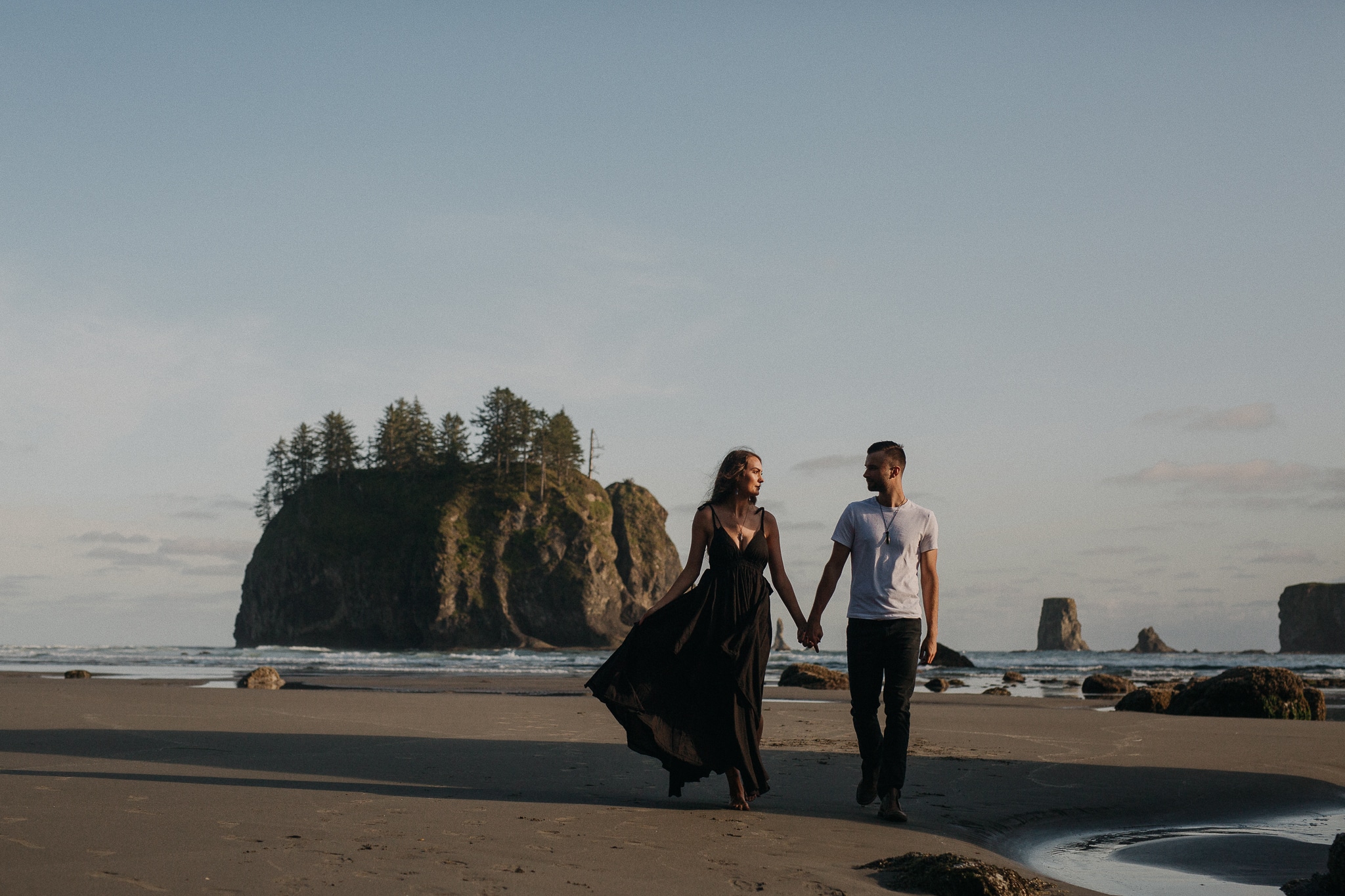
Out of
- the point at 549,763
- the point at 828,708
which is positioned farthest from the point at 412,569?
the point at 549,763

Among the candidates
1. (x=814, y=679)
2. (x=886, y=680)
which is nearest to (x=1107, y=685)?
(x=814, y=679)

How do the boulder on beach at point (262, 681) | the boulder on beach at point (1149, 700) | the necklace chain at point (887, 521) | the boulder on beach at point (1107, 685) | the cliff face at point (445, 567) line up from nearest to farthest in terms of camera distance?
the necklace chain at point (887, 521) < the boulder on beach at point (1149, 700) < the boulder on beach at point (262, 681) < the boulder on beach at point (1107, 685) < the cliff face at point (445, 567)

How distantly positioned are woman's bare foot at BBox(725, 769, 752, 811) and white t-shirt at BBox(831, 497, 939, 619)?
114cm

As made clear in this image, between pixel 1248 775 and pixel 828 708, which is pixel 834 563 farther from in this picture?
pixel 828 708

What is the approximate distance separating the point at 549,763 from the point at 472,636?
77.2 meters

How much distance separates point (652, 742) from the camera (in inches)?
231

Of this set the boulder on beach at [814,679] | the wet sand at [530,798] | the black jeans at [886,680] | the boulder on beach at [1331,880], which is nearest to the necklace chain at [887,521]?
the black jeans at [886,680]

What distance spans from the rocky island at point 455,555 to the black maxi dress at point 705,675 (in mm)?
77484

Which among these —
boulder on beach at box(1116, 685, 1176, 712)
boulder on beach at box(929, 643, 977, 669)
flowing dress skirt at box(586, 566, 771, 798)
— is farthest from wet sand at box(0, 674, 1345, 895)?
boulder on beach at box(929, 643, 977, 669)

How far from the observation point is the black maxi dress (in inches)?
230

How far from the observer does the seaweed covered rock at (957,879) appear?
3.97 m

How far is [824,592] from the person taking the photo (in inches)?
238

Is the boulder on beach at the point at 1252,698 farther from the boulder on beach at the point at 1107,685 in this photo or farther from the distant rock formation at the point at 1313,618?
the distant rock formation at the point at 1313,618

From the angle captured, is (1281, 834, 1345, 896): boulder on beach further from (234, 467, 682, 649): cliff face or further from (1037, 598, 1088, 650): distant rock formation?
(1037, 598, 1088, 650): distant rock formation
